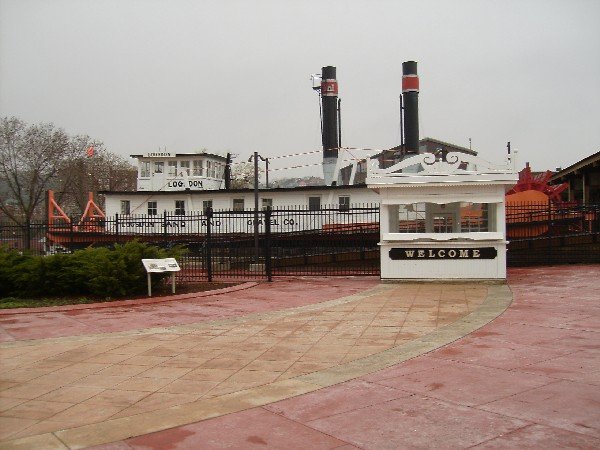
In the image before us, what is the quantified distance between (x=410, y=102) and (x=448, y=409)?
99.1ft

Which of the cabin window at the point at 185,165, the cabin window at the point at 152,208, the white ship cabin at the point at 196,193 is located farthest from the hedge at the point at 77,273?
the cabin window at the point at 185,165

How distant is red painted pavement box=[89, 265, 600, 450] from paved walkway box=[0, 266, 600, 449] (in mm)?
19

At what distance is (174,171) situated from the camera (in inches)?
1319

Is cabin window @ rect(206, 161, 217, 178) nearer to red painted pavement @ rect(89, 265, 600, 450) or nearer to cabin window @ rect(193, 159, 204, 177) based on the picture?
cabin window @ rect(193, 159, 204, 177)

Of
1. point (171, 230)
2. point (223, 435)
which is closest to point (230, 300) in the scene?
point (223, 435)

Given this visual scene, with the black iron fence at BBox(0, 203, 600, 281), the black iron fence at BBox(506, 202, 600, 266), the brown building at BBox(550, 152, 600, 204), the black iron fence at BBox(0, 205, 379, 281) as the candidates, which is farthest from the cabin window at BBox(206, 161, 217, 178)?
the brown building at BBox(550, 152, 600, 204)

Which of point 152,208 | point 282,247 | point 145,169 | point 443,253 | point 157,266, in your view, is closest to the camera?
point 157,266

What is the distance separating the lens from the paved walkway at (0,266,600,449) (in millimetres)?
4605

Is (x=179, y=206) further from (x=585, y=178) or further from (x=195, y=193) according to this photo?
(x=585, y=178)

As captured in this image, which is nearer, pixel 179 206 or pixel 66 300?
pixel 66 300

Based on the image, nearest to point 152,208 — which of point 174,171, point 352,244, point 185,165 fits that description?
point 174,171

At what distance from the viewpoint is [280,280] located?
56.9 feet

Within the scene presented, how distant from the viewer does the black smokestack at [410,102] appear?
33.3 m

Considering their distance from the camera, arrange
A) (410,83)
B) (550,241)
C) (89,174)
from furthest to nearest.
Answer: (89,174) → (410,83) → (550,241)
